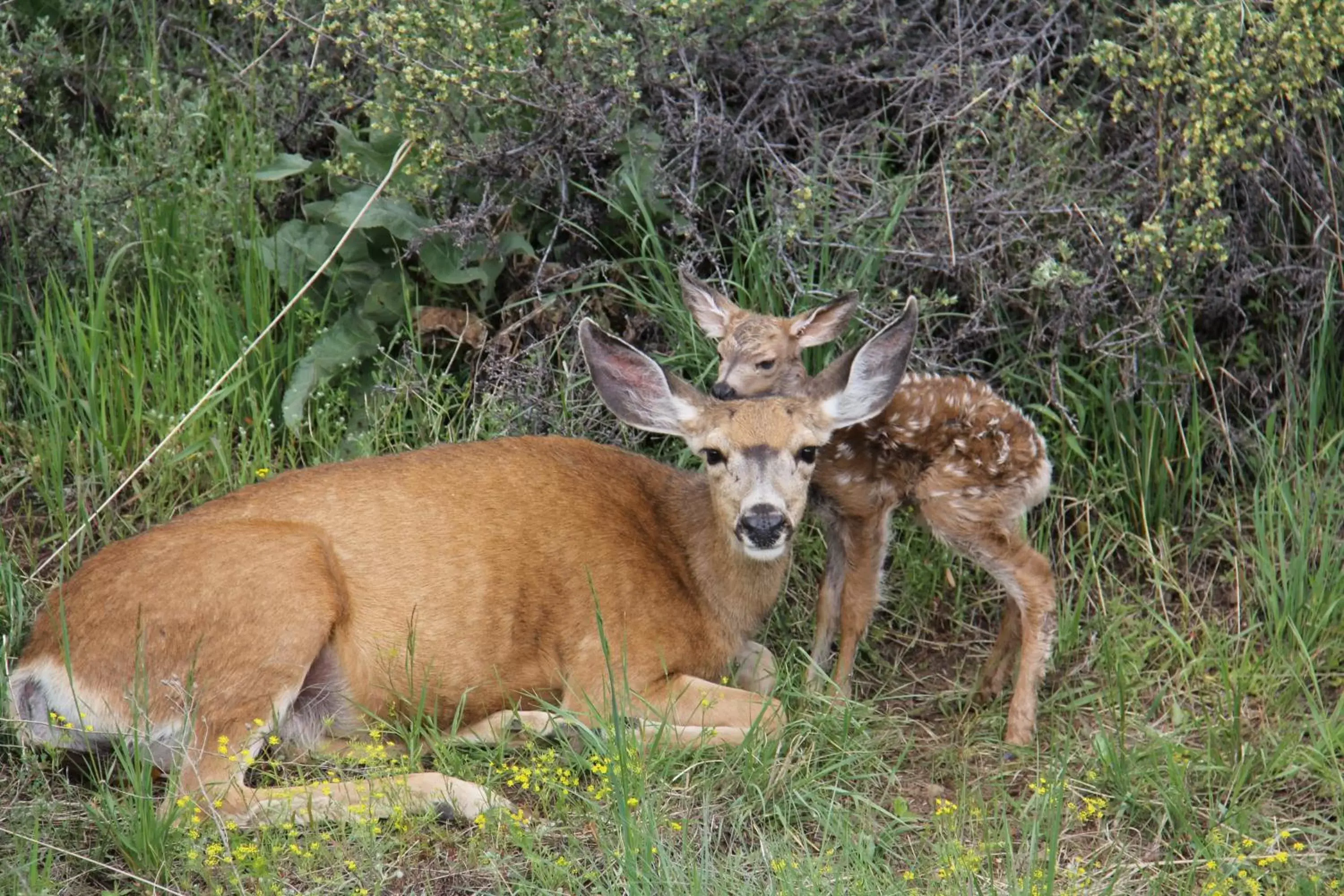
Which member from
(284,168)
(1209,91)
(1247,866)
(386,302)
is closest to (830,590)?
(1247,866)

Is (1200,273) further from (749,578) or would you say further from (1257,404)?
(749,578)

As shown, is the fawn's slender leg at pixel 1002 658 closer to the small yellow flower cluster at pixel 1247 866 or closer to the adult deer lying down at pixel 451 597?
the adult deer lying down at pixel 451 597

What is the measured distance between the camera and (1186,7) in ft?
17.8

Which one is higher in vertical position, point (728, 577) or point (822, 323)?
point (822, 323)

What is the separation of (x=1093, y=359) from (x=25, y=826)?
3800 millimetres

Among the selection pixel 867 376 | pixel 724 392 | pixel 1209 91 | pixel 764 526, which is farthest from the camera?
pixel 1209 91

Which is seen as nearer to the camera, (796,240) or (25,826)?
(25,826)

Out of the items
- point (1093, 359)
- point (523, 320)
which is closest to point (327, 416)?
point (523, 320)

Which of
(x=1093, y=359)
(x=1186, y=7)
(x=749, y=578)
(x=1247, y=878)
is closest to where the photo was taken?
(x=1247, y=878)

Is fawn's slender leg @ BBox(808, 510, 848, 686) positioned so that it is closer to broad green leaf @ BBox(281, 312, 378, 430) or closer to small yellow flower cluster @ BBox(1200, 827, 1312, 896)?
small yellow flower cluster @ BBox(1200, 827, 1312, 896)

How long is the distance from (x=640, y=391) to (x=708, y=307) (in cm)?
56

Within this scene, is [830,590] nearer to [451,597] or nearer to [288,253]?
[451,597]

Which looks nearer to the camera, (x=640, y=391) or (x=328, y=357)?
(x=640, y=391)

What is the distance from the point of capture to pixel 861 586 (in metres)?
5.16
